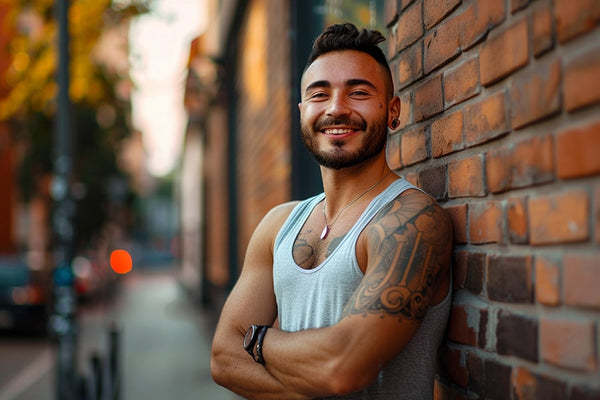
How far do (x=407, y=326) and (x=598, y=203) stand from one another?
64 centimetres

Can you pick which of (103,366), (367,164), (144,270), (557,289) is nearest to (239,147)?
(103,366)

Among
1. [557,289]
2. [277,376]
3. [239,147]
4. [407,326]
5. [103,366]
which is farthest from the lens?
[239,147]

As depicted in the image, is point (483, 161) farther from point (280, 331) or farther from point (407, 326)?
point (280, 331)

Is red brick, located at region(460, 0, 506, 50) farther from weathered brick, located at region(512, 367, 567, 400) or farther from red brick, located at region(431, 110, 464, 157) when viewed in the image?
weathered brick, located at region(512, 367, 567, 400)

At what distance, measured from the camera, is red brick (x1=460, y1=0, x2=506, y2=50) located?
1649 millimetres

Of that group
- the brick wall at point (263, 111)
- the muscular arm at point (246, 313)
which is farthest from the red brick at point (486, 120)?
the brick wall at point (263, 111)

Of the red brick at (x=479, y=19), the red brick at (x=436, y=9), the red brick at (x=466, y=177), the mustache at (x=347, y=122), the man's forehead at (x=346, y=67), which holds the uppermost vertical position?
the red brick at (x=436, y=9)

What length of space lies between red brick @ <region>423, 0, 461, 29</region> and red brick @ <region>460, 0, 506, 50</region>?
0.09 m

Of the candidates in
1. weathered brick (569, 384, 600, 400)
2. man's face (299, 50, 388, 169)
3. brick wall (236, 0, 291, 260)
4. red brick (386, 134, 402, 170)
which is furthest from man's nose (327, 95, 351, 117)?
brick wall (236, 0, 291, 260)

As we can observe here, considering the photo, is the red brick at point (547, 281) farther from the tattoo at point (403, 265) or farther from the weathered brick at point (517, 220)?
the tattoo at point (403, 265)

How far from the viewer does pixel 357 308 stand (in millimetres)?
1704

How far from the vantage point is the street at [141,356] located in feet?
27.3

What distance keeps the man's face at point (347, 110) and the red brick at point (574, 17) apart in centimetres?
74

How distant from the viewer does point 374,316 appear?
1.67 m
